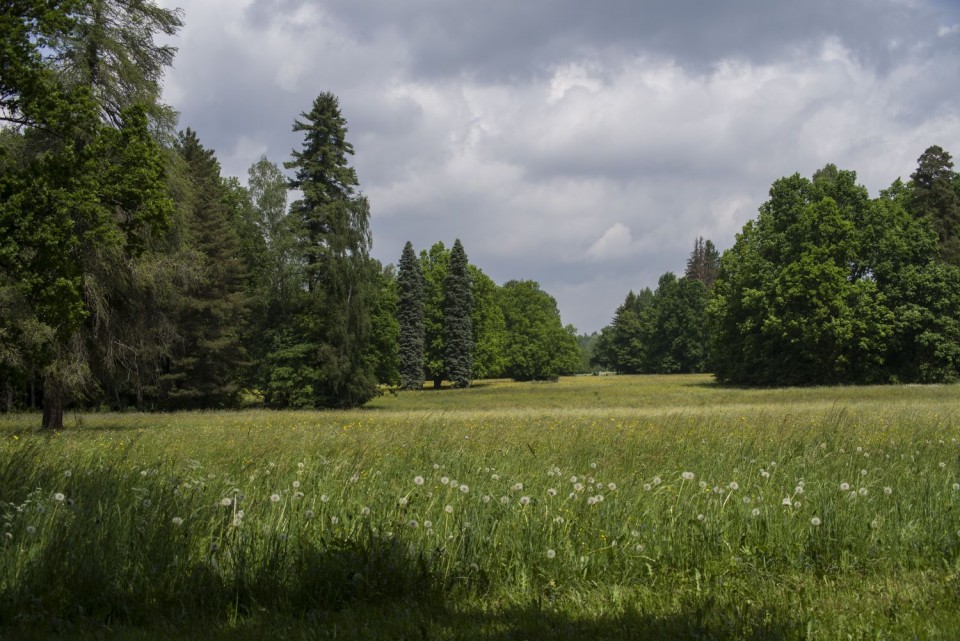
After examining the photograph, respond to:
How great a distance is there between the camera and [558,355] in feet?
293

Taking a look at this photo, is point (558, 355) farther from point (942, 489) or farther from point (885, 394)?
point (942, 489)

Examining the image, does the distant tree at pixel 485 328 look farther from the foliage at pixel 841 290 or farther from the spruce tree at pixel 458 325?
the foliage at pixel 841 290

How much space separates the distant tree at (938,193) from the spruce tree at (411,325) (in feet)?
136

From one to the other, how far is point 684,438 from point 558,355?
7793 centimetres

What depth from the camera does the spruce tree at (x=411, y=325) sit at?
67.0 m

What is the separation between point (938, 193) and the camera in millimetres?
54281

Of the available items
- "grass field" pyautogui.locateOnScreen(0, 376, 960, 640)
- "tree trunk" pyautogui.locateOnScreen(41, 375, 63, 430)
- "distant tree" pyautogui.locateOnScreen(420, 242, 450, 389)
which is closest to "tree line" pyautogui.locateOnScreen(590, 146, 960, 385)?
"distant tree" pyautogui.locateOnScreen(420, 242, 450, 389)

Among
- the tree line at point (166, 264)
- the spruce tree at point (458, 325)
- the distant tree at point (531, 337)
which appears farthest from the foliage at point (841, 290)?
the distant tree at point (531, 337)

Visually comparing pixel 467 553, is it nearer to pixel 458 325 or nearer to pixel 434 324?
pixel 458 325

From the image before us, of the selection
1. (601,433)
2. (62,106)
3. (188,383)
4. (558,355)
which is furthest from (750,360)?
(62,106)

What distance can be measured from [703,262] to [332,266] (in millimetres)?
103061

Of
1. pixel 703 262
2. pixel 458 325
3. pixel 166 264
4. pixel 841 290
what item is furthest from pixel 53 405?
pixel 703 262

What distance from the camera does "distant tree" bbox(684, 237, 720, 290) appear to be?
124 meters

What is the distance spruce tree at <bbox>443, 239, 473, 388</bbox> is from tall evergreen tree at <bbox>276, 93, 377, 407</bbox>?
30.3 meters
